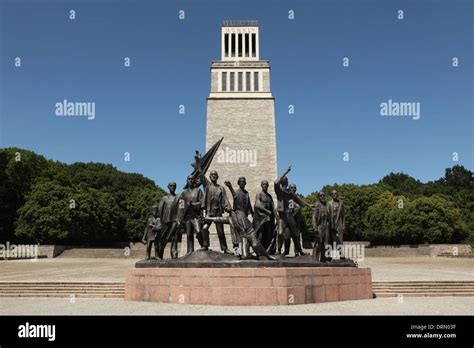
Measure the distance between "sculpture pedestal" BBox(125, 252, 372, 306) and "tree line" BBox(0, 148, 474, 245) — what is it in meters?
37.8

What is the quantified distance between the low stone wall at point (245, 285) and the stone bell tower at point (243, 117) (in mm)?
31701

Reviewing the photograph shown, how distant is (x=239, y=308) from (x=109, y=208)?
1915 inches

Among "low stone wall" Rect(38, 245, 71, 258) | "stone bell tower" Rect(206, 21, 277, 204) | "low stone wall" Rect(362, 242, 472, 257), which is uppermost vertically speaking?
"stone bell tower" Rect(206, 21, 277, 204)

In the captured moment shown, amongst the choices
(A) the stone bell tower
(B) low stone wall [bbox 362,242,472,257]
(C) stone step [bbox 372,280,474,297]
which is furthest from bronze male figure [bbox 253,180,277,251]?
(B) low stone wall [bbox 362,242,472,257]

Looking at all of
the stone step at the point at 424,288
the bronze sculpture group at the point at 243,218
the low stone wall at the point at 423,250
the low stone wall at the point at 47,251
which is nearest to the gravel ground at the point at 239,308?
the stone step at the point at 424,288

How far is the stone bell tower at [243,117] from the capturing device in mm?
46469

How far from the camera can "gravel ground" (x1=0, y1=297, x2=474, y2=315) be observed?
34.1 ft

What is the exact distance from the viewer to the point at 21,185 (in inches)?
2105

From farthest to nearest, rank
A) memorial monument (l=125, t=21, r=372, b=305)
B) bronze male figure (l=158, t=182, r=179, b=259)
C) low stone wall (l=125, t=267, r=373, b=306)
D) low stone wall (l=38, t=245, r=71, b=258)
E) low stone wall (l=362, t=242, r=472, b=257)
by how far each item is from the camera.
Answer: low stone wall (l=362, t=242, r=472, b=257) → low stone wall (l=38, t=245, r=71, b=258) → bronze male figure (l=158, t=182, r=179, b=259) → memorial monument (l=125, t=21, r=372, b=305) → low stone wall (l=125, t=267, r=373, b=306)

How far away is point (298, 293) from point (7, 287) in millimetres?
9875

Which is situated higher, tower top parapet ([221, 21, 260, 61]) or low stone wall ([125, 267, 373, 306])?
tower top parapet ([221, 21, 260, 61])

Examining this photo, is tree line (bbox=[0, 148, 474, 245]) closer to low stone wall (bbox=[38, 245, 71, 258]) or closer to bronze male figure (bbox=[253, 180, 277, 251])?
low stone wall (bbox=[38, 245, 71, 258])
